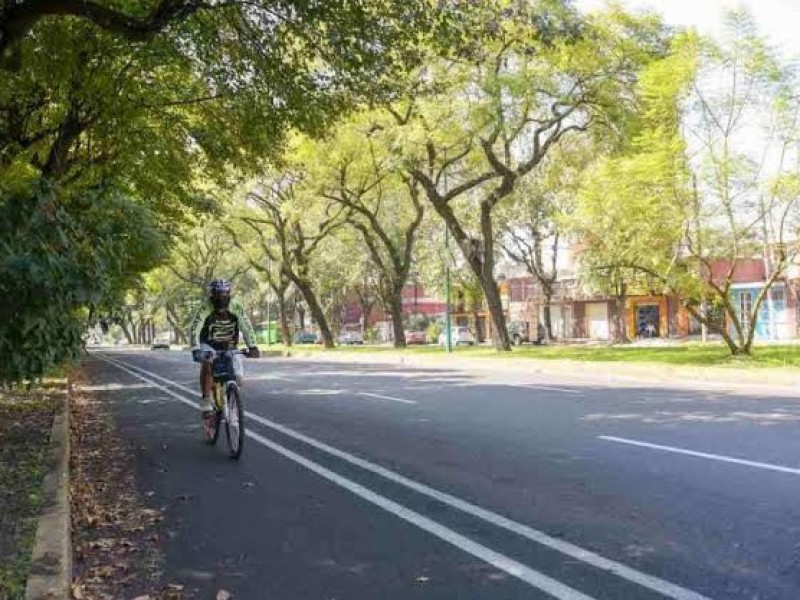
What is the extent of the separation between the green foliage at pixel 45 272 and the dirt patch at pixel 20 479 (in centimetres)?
95

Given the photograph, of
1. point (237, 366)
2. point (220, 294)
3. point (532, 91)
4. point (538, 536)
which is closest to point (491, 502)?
point (538, 536)

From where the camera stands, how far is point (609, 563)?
479 cm

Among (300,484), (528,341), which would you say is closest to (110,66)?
(300,484)

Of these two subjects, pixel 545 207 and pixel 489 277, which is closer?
pixel 489 277

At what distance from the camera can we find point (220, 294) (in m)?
9.16

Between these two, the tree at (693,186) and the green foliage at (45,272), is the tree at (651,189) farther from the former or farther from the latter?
the green foliage at (45,272)

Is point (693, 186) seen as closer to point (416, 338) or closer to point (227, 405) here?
point (227, 405)

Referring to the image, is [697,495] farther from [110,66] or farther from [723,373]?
[723,373]

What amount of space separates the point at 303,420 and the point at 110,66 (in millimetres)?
6019

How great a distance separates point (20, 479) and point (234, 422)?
2300 millimetres

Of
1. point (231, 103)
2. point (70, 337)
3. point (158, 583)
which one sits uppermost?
point (231, 103)

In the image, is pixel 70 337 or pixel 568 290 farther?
pixel 568 290

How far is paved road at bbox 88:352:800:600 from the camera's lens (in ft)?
15.2

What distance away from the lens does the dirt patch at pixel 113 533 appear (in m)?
4.72
